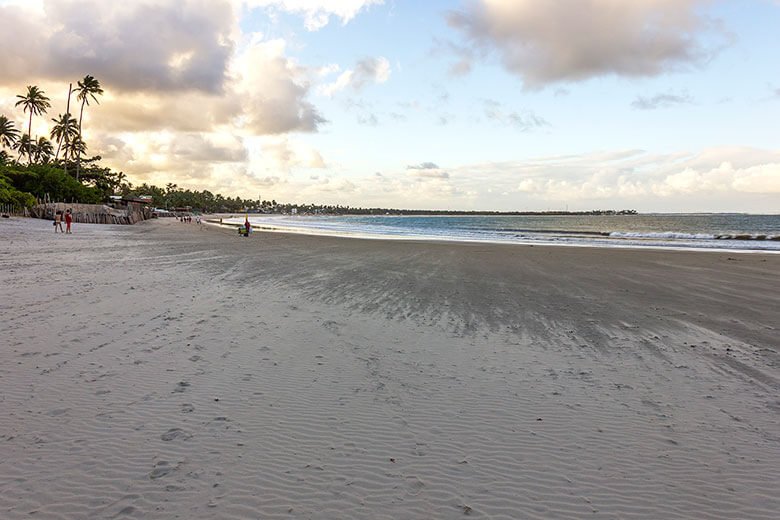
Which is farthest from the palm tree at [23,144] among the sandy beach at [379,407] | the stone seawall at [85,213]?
the sandy beach at [379,407]

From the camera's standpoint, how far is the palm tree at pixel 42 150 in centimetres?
8286

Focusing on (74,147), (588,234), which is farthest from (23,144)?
(588,234)

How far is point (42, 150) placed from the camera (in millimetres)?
83938

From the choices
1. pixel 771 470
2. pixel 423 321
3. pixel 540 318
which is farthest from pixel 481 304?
pixel 771 470

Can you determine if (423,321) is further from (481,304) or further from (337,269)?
(337,269)

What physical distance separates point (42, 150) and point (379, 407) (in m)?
108

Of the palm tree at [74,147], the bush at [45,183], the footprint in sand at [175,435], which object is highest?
the palm tree at [74,147]

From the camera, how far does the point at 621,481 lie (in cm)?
331

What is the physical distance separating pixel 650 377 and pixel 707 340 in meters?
2.71

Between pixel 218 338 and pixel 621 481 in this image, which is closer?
pixel 621 481

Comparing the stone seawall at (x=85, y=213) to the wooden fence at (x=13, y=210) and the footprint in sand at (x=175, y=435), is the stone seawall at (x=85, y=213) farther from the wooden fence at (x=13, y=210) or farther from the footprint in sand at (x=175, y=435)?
the footprint in sand at (x=175, y=435)

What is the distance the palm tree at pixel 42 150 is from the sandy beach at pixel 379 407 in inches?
3836

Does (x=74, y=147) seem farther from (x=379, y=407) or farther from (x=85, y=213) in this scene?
(x=379, y=407)

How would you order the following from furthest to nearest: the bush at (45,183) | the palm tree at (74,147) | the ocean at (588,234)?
the palm tree at (74,147), the bush at (45,183), the ocean at (588,234)
